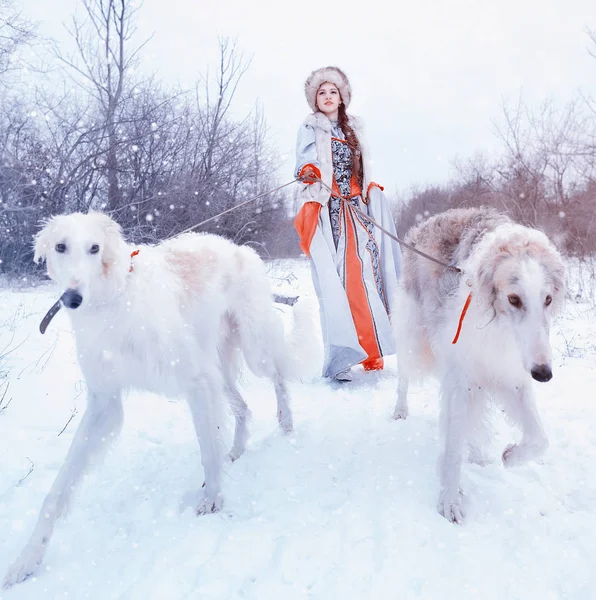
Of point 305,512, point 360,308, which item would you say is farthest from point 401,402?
point 305,512

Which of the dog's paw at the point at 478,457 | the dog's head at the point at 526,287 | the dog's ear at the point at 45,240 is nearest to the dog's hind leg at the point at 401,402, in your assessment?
the dog's paw at the point at 478,457

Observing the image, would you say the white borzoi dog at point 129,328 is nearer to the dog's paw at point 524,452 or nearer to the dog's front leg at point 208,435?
the dog's front leg at point 208,435

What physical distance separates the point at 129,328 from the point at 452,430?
1.58 m

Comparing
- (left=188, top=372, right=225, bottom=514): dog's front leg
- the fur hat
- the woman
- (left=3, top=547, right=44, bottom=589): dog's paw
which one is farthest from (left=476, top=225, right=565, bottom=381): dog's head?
the fur hat

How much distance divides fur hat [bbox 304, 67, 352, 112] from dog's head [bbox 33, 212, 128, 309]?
9.59ft

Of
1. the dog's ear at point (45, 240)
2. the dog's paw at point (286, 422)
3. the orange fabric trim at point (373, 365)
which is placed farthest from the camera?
the orange fabric trim at point (373, 365)

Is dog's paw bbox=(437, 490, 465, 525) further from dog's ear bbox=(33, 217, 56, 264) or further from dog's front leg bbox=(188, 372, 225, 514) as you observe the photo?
dog's ear bbox=(33, 217, 56, 264)

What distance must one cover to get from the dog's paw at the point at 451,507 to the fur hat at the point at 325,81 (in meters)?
3.56

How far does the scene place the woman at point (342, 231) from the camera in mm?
4188

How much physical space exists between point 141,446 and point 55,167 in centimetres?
775

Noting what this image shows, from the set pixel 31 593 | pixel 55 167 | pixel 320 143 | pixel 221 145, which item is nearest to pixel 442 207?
pixel 221 145

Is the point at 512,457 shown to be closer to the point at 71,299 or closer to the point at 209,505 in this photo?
the point at 209,505

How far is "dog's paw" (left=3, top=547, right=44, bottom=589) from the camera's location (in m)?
1.79

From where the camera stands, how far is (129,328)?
6.81 ft
